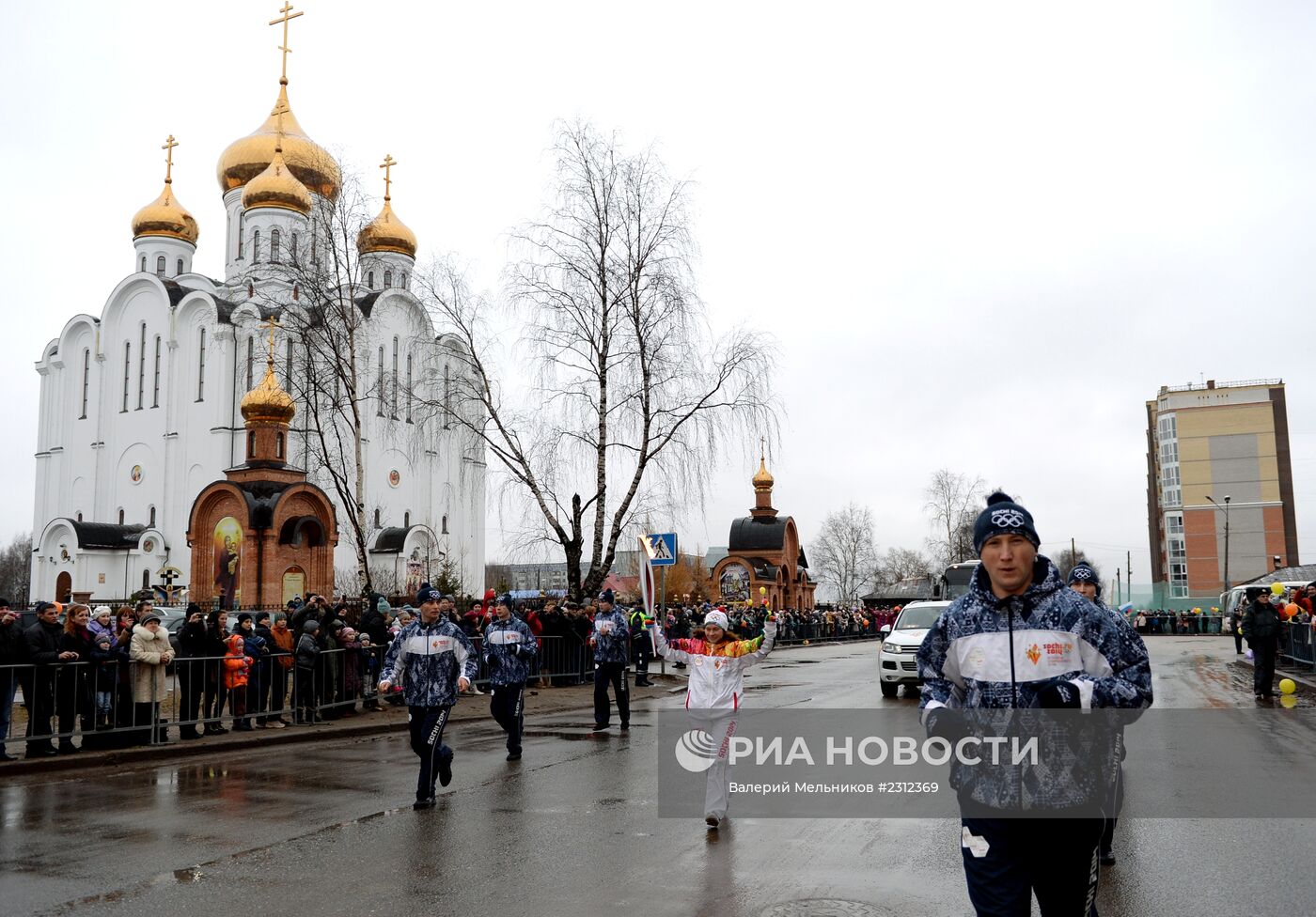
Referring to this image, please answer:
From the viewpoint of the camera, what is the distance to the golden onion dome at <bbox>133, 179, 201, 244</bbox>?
211 ft

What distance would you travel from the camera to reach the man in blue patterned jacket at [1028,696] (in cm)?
379

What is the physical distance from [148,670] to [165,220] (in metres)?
59.0

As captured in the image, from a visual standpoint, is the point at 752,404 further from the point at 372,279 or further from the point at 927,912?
the point at 372,279

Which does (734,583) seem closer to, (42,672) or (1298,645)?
Result: (1298,645)

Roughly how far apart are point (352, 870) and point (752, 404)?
63.2 feet

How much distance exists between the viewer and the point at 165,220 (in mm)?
64500

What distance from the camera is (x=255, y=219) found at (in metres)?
56.5

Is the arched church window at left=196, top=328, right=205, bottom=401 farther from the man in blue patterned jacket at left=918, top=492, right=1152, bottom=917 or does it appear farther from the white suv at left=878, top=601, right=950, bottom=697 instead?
the man in blue patterned jacket at left=918, top=492, right=1152, bottom=917

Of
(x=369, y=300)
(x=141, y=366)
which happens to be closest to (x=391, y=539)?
(x=369, y=300)

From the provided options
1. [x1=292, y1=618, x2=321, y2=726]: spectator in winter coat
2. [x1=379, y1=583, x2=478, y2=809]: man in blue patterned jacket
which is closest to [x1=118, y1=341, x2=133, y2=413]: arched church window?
[x1=292, y1=618, x2=321, y2=726]: spectator in winter coat

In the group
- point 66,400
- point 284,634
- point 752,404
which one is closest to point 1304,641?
point 752,404

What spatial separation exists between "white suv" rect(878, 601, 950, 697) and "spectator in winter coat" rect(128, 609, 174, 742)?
11142mm

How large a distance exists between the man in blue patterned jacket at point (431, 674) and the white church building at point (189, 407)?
1650 inches

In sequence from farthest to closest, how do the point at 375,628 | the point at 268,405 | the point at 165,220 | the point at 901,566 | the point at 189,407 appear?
the point at 901,566
the point at 165,220
the point at 189,407
the point at 268,405
the point at 375,628
